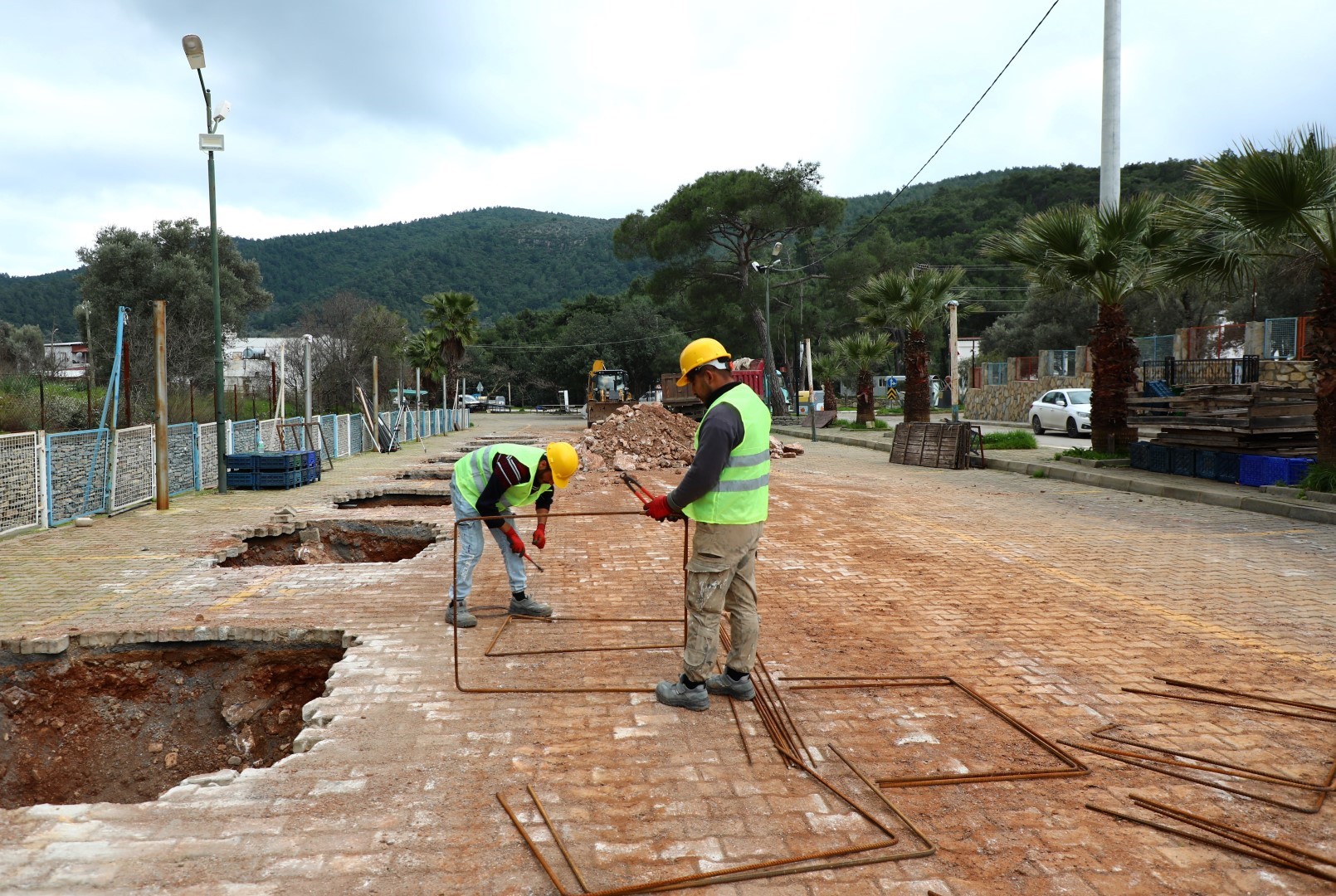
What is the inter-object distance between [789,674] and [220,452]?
1183cm

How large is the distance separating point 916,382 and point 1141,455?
9960 mm

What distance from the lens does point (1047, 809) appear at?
340cm

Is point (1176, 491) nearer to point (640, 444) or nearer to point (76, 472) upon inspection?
point (640, 444)

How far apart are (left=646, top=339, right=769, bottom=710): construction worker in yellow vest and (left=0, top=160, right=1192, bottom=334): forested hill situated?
158 feet

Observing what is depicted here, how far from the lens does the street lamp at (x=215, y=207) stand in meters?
13.1

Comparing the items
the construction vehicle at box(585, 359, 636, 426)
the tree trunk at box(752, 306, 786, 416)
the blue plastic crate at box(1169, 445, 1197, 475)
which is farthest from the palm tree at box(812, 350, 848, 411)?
the blue plastic crate at box(1169, 445, 1197, 475)

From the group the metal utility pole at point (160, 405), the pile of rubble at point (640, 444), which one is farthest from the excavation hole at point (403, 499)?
the pile of rubble at point (640, 444)

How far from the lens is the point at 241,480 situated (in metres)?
14.5

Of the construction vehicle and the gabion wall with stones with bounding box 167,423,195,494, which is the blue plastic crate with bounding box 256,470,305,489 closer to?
the gabion wall with stones with bounding box 167,423,195,494

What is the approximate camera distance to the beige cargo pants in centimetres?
442

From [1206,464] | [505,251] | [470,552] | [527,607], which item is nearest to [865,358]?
[1206,464]

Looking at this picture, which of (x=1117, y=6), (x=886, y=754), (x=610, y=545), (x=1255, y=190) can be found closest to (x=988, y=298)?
(x=1117, y=6)

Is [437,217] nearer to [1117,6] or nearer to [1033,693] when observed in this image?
[1117,6]

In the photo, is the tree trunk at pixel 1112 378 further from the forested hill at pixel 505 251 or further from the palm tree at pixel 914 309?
the forested hill at pixel 505 251
